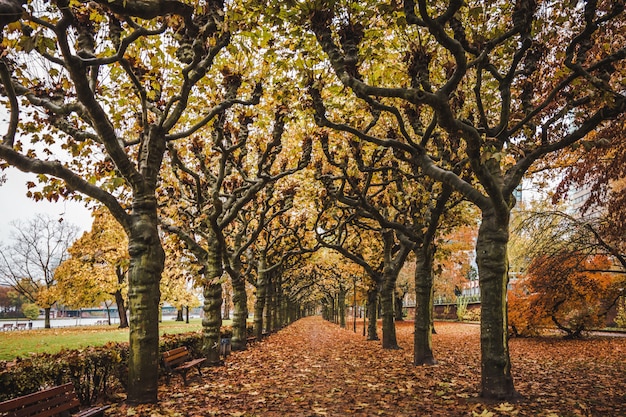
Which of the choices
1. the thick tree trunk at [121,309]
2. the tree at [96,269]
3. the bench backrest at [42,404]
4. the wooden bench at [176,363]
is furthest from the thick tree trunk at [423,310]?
the thick tree trunk at [121,309]

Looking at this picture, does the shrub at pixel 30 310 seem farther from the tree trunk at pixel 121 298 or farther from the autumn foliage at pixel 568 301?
the autumn foliage at pixel 568 301

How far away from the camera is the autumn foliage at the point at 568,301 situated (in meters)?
18.5

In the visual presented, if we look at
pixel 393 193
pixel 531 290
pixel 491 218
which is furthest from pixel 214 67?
pixel 531 290

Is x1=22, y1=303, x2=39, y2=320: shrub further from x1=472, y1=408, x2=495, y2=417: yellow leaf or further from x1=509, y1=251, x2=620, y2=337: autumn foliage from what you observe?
x1=472, y1=408, x2=495, y2=417: yellow leaf

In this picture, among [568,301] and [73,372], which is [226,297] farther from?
[73,372]

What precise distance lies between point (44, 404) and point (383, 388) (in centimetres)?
622

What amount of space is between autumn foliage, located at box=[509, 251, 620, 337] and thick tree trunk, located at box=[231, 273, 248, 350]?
12.7 m

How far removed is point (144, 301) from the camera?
744cm

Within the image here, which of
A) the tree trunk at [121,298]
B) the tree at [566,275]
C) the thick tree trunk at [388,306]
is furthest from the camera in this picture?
the tree trunk at [121,298]

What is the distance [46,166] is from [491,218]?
8152mm

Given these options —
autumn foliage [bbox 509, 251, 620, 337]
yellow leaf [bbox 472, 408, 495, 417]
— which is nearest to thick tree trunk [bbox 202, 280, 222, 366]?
yellow leaf [bbox 472, 408, 495, 417]

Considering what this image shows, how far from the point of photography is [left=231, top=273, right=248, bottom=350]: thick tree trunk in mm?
15719

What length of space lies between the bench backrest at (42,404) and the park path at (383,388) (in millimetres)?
1152

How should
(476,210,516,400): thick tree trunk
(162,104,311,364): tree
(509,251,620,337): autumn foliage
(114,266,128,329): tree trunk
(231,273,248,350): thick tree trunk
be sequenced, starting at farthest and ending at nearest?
(114,266,128,329): tree trunk, (509,251,620,337): autumn foliage, (231,273,248,350): thick tree trunk, (162,104,311,364): tree, (476,210,516,400): thick tree trunk
